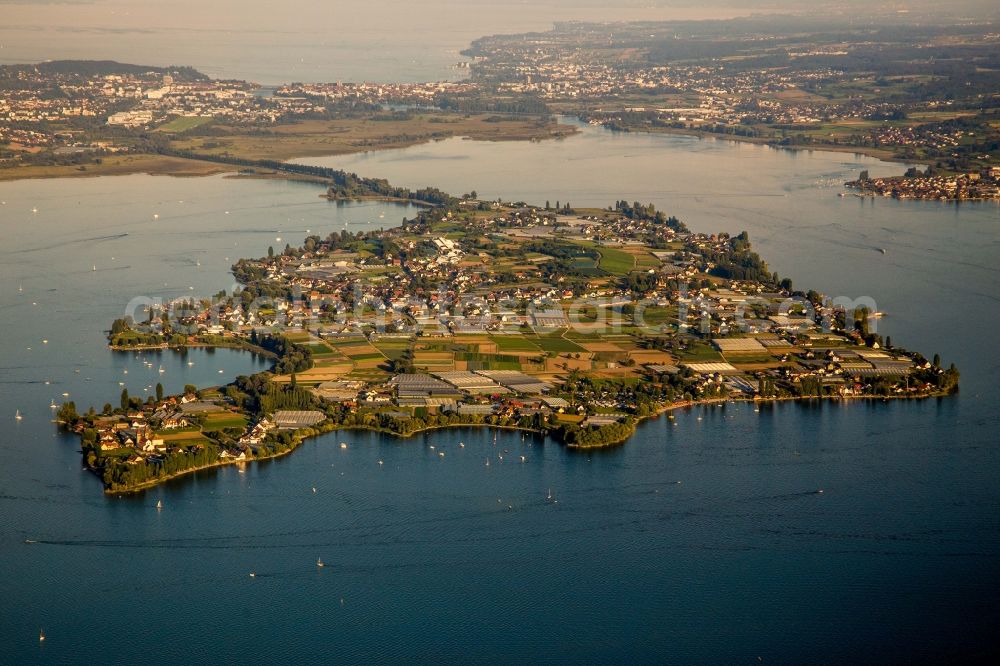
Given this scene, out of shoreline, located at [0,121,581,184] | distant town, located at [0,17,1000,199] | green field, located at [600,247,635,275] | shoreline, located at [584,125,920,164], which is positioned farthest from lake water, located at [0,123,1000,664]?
shoreline, located at [584,125,920,164]

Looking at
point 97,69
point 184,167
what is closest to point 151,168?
point 184,167

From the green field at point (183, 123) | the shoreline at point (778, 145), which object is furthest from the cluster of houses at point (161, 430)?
the green field at point (183, 123)

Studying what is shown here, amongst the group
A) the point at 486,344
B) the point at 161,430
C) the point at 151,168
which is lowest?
the point at 161,430

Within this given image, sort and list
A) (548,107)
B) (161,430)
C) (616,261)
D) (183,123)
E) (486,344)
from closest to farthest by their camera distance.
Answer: (161,430) < (486,344) < (616,261) < (183,123) < (548,107)

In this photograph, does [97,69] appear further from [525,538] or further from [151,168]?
[525,538]

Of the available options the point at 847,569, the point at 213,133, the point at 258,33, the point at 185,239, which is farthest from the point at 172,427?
the point at 258,33

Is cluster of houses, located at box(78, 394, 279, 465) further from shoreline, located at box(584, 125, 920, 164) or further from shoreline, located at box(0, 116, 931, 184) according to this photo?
shoreline, located at box(584, 125, 920, 164)
